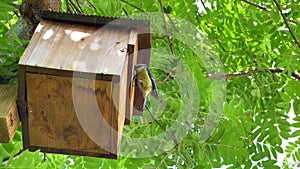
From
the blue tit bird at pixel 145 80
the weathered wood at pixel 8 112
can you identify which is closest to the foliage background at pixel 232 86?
the weathered wood at pixel 8 112

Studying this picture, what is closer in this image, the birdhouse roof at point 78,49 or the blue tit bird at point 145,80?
the birdhouse roof at point 78,49

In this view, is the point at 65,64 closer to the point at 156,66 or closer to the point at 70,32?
the point at 70,32

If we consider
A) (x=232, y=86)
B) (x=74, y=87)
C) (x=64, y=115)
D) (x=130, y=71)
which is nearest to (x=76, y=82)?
(x=74, y=87)

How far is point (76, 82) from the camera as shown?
4.19 feet

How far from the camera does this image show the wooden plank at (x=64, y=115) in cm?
A: 128

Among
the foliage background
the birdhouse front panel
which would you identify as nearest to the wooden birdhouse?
the birdhouse front panel

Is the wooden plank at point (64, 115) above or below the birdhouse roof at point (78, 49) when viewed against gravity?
below

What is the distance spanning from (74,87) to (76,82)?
2 centimetres

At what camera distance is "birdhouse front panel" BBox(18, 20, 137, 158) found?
1.26 metres

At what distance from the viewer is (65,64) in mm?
1272

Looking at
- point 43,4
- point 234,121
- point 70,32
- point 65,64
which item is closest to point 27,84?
point 65,64

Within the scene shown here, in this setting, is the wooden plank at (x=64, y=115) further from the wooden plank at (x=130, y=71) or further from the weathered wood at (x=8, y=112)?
the wooden plank at (x=130, y=71)

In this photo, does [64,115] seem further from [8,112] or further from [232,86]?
[232,86]

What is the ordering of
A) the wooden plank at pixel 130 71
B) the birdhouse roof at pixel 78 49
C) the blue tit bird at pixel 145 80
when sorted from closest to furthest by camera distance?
the birdhouse roof at pixel 78 49
the wooden plank at pixel 130 71
the blue tit bird at pixel 145 80
